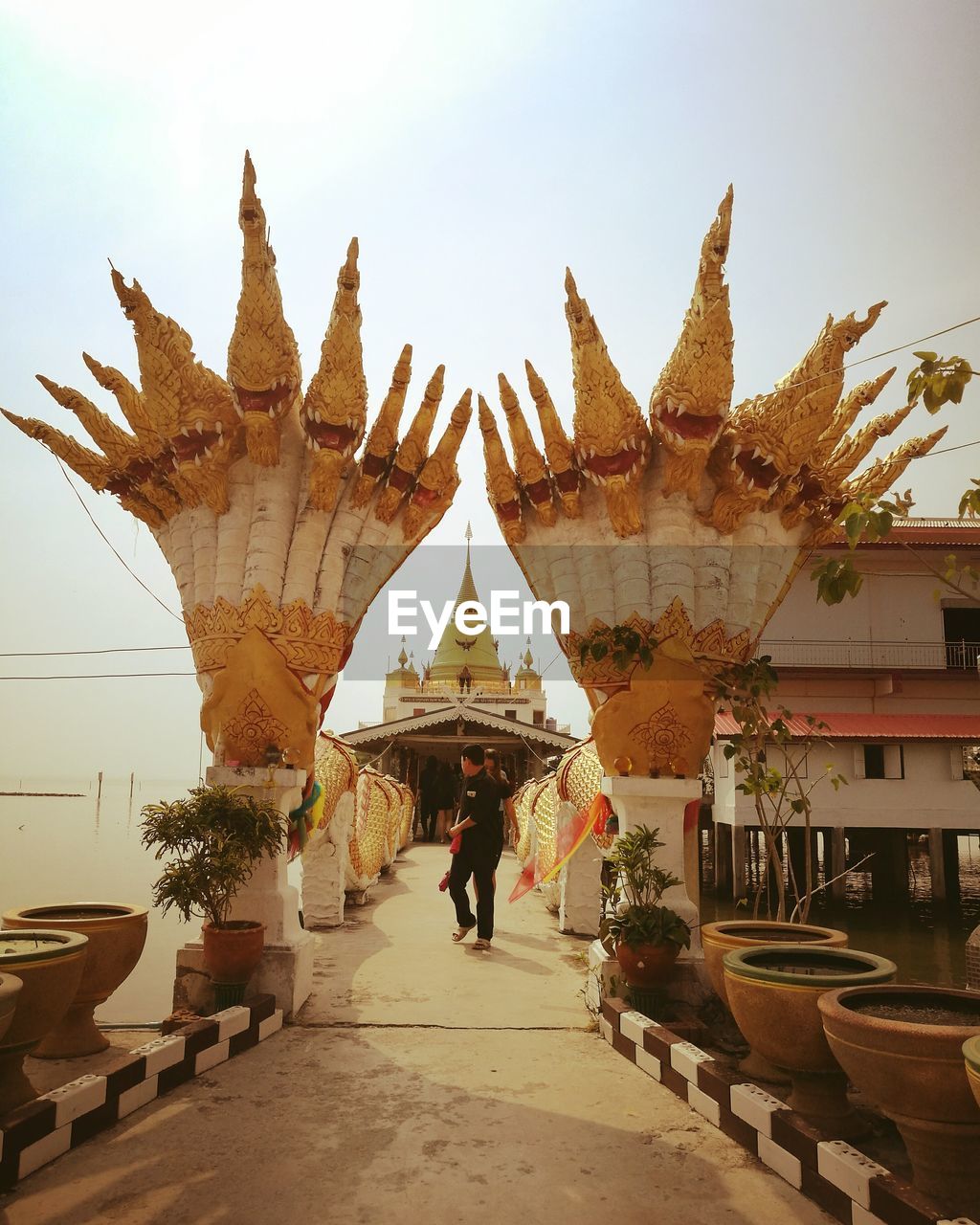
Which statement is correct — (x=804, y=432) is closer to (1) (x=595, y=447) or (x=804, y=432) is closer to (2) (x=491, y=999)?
(1) (x=595, y=447)

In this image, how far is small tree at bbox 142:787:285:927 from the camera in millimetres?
4949

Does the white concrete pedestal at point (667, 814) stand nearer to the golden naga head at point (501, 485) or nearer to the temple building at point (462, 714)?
the golden naga head at point (501, 485)

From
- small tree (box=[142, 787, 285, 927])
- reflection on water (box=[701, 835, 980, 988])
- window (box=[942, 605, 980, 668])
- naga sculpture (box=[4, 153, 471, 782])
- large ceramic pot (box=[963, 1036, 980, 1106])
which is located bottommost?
reflection on water (box=[701, 835, 980, 988])

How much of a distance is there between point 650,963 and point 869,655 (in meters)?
16.3

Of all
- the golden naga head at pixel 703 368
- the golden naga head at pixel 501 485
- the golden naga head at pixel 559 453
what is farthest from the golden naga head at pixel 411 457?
the golden naga head at pixel 703 368

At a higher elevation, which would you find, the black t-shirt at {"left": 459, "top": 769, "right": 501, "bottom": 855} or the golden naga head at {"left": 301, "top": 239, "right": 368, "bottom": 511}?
the golden naga head at {"left": 301, "top": 239, "right": 368, "bottom": 511}

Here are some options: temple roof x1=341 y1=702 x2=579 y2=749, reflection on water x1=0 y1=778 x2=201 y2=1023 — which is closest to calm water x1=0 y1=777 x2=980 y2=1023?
reflection on water x1=0 y1=778 x2=201 y2=1023

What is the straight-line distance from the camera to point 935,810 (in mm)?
17312

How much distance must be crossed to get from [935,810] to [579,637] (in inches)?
556

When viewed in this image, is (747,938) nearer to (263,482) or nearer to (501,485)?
(501,485)

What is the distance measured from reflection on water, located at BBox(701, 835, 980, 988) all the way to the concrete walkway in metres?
7.84

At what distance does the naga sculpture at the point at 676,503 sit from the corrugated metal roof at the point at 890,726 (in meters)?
10.3

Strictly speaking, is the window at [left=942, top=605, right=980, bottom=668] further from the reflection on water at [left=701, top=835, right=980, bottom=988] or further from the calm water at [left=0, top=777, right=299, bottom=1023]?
the calm water at [left=0, top=777, right=299, bottom=1023]

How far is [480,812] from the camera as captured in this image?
25.8ft
